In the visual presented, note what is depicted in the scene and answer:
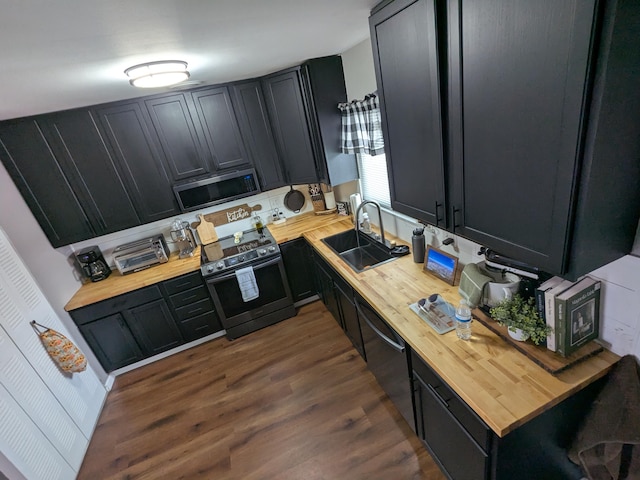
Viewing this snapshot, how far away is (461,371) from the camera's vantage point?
1239 millimetres

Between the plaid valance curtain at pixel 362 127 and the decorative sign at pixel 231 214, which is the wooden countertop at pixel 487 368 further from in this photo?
the decorative sign at pixel 231 214

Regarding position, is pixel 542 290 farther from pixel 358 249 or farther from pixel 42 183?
pixel 42 183

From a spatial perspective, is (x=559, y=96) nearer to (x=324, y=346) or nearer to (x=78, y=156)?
(x=324, y=346)

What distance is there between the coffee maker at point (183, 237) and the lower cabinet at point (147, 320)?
443 mm

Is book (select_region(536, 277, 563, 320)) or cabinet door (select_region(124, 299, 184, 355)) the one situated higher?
book (select_region(536, 277, 563, 320))

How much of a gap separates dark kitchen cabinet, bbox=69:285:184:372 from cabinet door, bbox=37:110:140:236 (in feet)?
2.28

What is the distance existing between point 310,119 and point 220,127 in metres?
0.87

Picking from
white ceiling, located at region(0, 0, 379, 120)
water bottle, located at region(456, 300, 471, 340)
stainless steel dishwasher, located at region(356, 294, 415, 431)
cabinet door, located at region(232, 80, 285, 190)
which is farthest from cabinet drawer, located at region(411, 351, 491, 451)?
cabinet door, located at region(232, 80, 285, 190)

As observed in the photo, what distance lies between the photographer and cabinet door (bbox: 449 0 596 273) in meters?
0.79

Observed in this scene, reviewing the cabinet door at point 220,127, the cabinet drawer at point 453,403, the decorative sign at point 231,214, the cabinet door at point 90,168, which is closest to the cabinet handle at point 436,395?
the cabinet drawer at point 453,403

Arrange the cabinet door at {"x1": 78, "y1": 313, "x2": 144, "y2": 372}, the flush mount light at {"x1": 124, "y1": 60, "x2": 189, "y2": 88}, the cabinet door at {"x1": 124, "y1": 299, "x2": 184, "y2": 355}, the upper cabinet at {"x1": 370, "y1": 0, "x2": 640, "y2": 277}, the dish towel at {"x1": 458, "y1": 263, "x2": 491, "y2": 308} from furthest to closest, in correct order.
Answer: the cabinet door at {"x1": 124, "y1": 299, "x2": 184, "y2": 355}
the cabinet door at {"x1": 78, "y1": 313, "x2": 144, "y2": 372}
the flush mount light at {"x1": 124, "y1": 60, "x2": 189, "y2": 88}
the dish towel at {"x1": 458, "y1": 263, "x2": 491, "y2": 308}
the upper cabinet at {"x1": 370, "y1": 0, "x2": 640, "y2": 277}

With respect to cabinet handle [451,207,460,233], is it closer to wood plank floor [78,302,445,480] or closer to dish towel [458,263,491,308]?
dish towel [458,263,491,308]

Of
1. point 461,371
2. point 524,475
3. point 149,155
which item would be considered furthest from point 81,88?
point 524,475

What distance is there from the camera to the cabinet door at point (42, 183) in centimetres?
239
